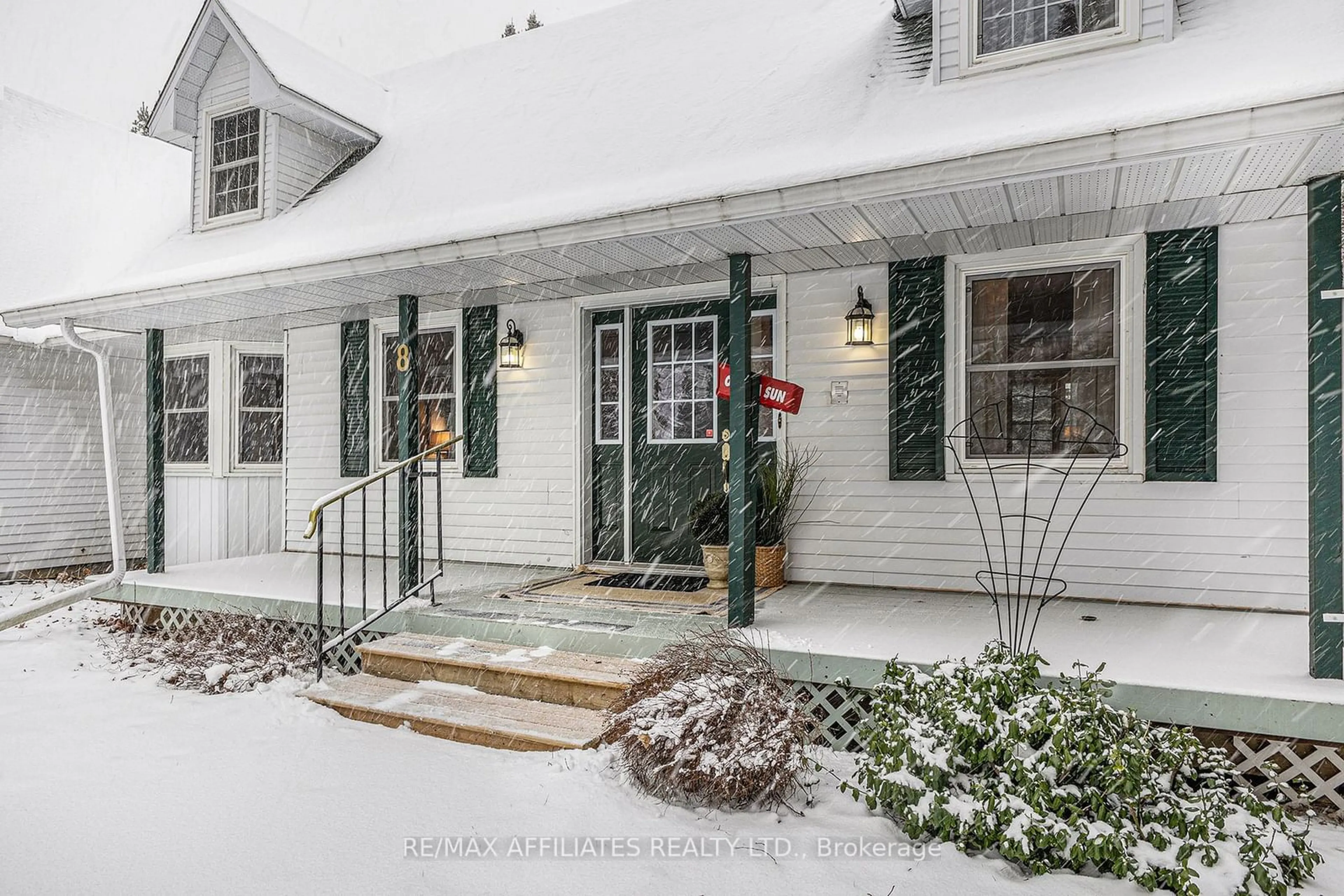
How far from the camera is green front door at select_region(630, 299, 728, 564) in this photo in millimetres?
6250

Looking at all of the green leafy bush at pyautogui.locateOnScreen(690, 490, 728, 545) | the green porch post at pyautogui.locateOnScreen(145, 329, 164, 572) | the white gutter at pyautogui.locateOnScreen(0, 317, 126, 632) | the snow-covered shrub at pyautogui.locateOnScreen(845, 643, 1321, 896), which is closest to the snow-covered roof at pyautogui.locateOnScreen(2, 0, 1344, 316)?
the white gutter at pyautogui.locateOnScreen(0, 317, 126, 632)

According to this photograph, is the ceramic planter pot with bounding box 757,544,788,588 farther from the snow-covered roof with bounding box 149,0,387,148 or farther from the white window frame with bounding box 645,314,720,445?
the snow-covered roof with bounding box 149,0,387,148

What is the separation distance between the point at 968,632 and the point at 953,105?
2705 mm

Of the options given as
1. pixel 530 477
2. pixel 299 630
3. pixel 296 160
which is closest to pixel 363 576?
pixel 299 630

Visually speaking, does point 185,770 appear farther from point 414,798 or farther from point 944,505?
point 944,505

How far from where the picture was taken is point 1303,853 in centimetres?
263

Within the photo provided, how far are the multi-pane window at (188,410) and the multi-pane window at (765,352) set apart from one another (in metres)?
6.26

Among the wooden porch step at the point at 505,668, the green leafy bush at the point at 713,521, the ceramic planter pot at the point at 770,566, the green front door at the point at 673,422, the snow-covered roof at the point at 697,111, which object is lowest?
the wooden porch step at the point at 505,668

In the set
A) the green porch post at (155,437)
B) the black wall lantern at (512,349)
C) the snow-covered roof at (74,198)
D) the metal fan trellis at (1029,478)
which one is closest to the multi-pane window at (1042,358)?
the metal fan trellis at (1029,478)

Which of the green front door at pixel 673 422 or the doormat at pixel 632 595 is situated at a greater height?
the green front door at pixel 673 422

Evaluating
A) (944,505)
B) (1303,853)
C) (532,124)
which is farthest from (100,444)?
(1303,853)

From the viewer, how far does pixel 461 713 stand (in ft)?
13.3

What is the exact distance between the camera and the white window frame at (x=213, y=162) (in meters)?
6.73

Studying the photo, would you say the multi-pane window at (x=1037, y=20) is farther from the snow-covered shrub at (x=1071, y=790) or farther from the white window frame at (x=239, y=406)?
the white window frame at (x=239, y=406)
